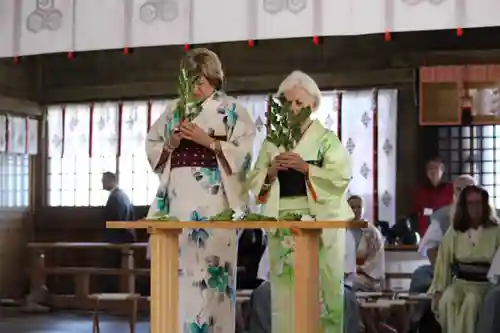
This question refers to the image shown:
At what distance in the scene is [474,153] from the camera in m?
8.05

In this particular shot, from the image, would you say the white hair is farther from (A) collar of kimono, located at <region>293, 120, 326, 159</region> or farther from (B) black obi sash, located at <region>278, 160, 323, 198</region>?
(B) black obi sash, located at <region>278, 160, 323, 198</region>

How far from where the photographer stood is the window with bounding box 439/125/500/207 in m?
7.99

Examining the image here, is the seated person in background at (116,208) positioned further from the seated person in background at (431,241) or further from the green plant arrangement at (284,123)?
the green plant arrangement at (284,123)

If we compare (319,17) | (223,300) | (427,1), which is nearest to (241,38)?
(319,17)

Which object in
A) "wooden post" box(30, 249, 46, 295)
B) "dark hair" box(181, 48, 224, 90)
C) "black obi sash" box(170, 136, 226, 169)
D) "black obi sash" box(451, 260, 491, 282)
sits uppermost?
"dark hair" box(181, 48, 224, 90)

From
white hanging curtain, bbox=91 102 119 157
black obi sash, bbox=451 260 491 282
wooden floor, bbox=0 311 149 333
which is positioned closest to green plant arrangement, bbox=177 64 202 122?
black obi sash, bbox=451 260 491 282

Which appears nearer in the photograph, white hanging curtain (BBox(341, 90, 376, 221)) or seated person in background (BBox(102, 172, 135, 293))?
white hanging curtain (BBox(341, 90, 376, 221))

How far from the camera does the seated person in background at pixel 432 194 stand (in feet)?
24.6

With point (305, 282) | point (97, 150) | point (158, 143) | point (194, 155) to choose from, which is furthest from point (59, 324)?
point (305, 282)

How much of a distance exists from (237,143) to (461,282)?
200cm

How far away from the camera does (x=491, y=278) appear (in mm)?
4734

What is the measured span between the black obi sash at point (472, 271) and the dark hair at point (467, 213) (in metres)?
0.21

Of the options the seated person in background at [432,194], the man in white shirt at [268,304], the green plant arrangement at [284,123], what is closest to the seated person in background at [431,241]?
the man in white shirt at [268,304]

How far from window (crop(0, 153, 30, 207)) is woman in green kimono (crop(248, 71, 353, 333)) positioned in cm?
612
